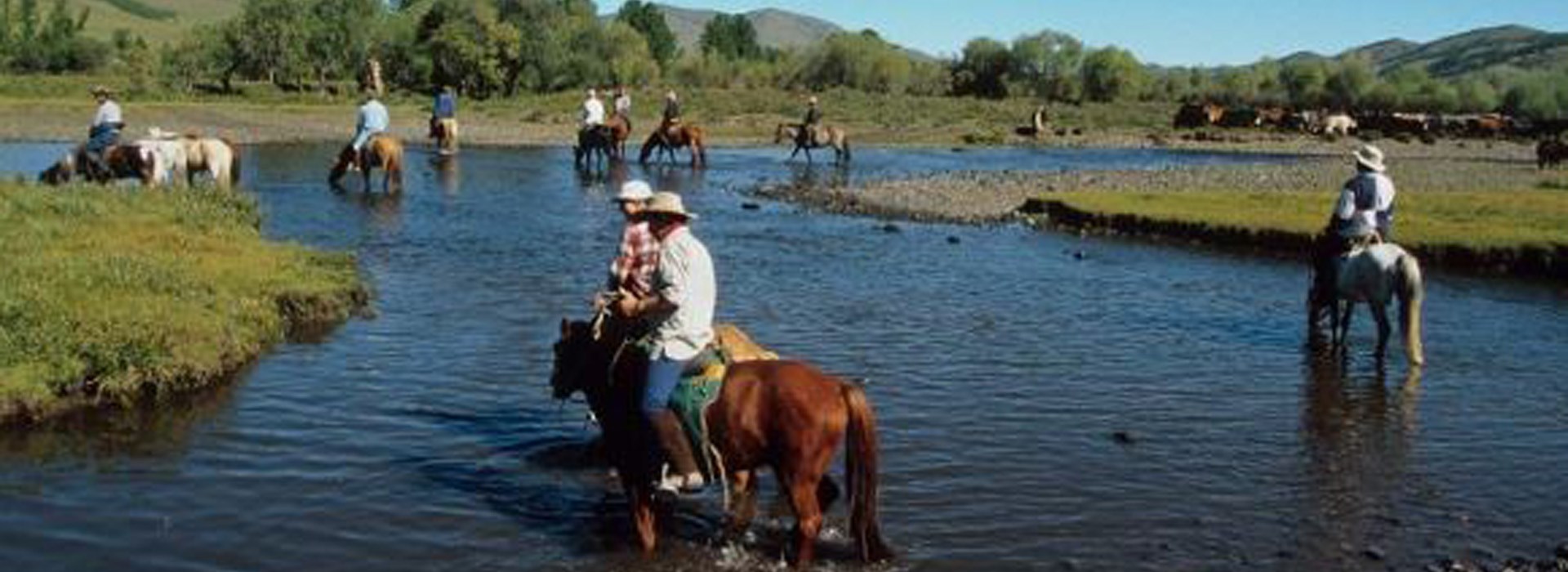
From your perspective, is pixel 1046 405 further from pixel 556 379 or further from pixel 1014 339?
pixel 556 379

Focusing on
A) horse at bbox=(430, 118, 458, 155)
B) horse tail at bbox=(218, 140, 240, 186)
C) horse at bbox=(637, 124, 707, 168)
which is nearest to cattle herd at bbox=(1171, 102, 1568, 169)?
horse at bbox=(637, 124, 707, 168)

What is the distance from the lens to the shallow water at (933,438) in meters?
10.2

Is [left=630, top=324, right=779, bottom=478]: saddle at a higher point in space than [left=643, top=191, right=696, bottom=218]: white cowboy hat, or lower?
lower

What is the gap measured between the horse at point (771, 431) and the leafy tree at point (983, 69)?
125 meters

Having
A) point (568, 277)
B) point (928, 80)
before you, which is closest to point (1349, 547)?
point (568, 277)

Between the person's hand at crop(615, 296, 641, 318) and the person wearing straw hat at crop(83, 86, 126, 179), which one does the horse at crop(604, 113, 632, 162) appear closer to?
the person wearing straw hat at crop(83, 86, 126, 179)

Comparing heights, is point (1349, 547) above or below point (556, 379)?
below

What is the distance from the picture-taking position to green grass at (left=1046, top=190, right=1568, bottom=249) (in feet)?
91.8

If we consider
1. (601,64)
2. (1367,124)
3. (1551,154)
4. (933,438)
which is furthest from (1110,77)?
(933,438)

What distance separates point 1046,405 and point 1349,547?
461 cm

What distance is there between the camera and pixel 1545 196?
125ft

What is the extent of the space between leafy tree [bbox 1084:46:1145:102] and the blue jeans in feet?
414

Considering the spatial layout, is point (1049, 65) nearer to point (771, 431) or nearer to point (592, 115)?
point (592, 115)

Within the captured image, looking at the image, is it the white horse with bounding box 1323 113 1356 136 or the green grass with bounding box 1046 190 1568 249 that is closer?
the green grass with bounding box 1046 190 1568 249
